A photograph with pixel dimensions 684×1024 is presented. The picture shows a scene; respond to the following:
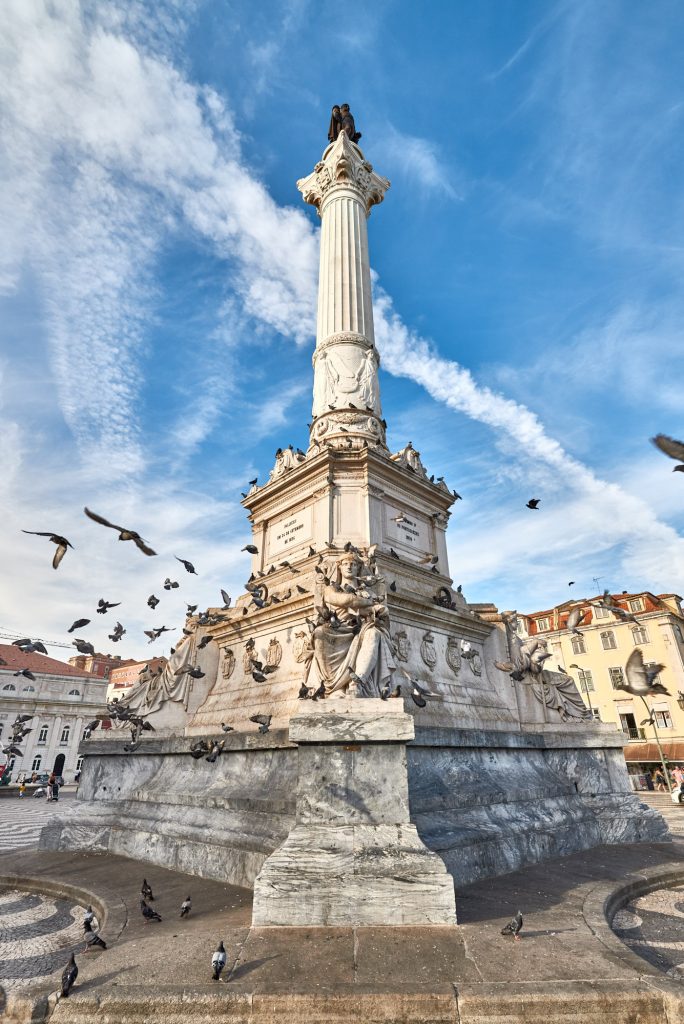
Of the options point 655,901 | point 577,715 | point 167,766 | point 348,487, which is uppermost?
point 348,487

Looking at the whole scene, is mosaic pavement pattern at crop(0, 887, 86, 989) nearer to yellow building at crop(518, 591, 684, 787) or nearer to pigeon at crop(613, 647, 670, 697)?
pigeon at crop(613, 647, 670, 697)

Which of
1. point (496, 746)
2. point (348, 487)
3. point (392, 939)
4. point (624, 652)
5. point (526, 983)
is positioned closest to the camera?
point (526, 983)

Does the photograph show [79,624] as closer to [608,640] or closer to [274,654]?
[274,654]

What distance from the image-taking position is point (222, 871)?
284 inches

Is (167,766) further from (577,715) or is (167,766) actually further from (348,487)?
(577,715)

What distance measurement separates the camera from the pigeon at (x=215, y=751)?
29.6 ft

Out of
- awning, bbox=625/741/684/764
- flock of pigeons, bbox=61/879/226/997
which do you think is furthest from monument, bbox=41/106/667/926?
awning, bbox=625/741/684/764

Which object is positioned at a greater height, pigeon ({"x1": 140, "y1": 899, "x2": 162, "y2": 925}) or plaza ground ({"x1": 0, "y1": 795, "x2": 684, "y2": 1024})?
pigeon ({"x1": 140, "y1": 899, "x2": 162, "y2": 925})

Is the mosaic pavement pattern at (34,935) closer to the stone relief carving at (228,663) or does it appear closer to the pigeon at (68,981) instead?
the pigeon at (68,981)

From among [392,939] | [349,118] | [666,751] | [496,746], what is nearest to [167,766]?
[496,746]

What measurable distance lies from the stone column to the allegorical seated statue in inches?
248

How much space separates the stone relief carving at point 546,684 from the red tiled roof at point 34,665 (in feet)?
176

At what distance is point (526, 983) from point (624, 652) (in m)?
45.4

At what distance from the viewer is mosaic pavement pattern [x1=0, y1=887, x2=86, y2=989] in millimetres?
4848
